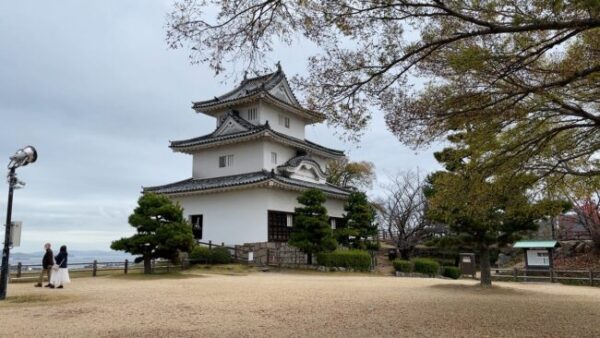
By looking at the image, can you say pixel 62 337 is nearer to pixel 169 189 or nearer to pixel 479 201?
pixel 479 201

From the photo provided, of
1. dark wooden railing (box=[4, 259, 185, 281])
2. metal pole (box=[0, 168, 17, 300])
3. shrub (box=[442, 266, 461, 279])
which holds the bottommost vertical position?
shrub (box=[442, 266, 461, 279])

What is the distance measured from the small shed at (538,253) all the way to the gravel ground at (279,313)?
1202 cm

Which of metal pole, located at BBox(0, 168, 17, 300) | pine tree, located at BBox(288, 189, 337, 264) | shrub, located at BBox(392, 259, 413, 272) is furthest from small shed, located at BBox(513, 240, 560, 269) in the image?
metal pole, located at BBox(0, 168, 17, 300)

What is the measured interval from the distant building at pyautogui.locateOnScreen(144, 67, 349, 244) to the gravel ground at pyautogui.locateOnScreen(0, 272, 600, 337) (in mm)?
12360

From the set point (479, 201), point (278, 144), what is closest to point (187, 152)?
point (278, 144)

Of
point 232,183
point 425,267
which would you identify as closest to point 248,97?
point 232,183

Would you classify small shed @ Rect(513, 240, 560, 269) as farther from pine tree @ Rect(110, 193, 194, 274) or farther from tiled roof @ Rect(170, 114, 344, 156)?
pine tree @ Rect(110, 193, 194, 274)

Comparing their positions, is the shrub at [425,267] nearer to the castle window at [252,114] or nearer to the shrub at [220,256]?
the shrub at [220,256]

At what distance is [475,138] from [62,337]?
856 centimetres

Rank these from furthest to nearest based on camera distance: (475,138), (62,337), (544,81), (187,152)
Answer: (187,152), (475,138), (544,81), (62,337)

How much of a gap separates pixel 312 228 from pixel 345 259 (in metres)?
2.56

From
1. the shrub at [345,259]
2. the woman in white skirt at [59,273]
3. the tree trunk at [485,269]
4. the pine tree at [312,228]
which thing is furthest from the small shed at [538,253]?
the woman in white skirt at [59,273]

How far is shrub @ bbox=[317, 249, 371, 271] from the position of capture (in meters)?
24.2

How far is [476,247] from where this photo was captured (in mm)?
17016
